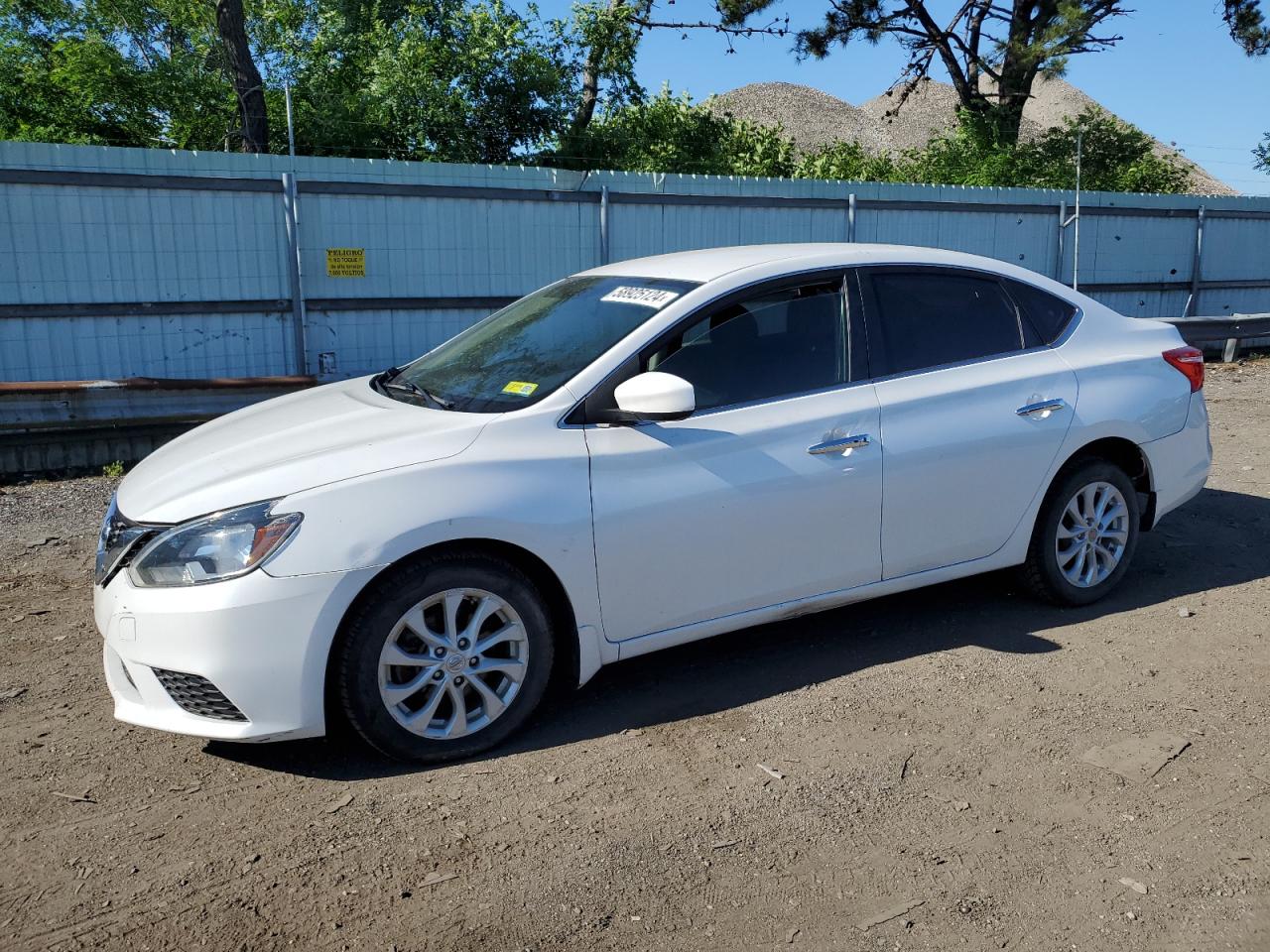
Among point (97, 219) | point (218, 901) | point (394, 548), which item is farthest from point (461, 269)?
point (218, 901)

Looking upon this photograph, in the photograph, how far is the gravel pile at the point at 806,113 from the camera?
2775 inches

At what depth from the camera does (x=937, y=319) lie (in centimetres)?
491

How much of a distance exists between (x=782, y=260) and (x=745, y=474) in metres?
0.99

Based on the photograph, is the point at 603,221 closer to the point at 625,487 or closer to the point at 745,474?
the point at 745,474

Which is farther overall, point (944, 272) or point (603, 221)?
point (603, 221)

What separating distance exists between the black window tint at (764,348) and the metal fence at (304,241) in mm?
5805

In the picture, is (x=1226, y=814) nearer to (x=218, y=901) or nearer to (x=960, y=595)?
(x=960, y=595)

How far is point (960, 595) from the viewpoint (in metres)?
5.58

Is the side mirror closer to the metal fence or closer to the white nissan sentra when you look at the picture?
the white nissan sentra

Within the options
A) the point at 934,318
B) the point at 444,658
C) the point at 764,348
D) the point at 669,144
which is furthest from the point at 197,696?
the point at 669,144

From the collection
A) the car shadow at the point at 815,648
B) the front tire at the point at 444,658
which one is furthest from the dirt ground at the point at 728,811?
the front tire at the point at 444,658

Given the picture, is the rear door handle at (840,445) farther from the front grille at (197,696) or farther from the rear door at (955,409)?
the front grille at (197,696)

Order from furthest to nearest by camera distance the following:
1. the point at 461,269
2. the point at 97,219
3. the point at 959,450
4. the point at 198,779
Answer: the point at 461,269 < the point at 97,219 < the point at 959,450 < the point at 198,779

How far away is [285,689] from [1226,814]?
9.66 ft
